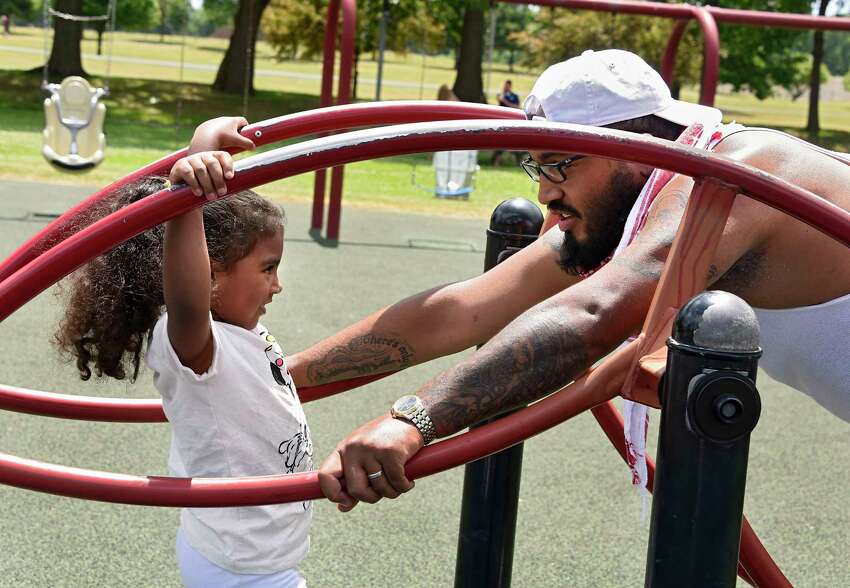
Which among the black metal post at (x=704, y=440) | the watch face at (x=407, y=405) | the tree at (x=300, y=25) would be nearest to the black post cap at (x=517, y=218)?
the watch face at (x=407, y=405)

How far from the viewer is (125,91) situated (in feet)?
63.4

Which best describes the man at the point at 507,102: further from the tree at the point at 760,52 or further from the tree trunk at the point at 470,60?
the tree at the point at 760,52

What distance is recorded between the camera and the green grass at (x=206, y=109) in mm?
11758

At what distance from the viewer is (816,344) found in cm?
214

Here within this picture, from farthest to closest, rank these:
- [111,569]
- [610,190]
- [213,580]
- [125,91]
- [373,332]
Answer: [125,91]
[111,569]
[373,332]
[610,190]
[213,580]

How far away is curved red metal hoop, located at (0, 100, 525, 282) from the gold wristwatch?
1.77ft

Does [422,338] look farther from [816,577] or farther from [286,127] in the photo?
[816,577]

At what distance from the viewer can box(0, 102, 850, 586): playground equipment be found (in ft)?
5.35

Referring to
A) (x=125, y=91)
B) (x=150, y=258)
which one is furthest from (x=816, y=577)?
(x=125, y=91)

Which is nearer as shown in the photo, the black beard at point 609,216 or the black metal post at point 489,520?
the black beard at point 609,216

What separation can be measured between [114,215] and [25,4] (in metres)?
28.2

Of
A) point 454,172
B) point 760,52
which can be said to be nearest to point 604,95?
point 454,172

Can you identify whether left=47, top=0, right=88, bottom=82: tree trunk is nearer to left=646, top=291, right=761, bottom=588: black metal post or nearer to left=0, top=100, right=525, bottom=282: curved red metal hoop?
left=0, top=100, right=525, bottom=282: curved red metal hoop

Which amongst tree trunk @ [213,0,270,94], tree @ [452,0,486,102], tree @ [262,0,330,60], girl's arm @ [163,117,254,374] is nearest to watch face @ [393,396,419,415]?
girl's arm @ [163,117,254,374]
